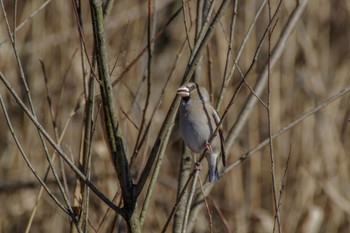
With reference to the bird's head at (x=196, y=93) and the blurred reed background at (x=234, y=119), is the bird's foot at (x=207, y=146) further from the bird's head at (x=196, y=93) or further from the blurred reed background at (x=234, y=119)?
the blurred reed background at (x=234, y=119)

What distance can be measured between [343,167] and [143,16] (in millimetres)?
1564

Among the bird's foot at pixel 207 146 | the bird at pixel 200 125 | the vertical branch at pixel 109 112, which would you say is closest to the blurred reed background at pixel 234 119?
the bird at pixel 200 125

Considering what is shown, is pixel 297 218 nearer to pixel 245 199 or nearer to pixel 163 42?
pixel 245 199

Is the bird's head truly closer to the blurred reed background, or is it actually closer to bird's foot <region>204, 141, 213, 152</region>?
bird's foot <region>204, 141, 213, 152</region>

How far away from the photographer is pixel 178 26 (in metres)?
5.24

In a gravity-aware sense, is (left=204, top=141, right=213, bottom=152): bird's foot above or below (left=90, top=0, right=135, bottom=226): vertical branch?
below

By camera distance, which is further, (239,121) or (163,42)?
(163,42)

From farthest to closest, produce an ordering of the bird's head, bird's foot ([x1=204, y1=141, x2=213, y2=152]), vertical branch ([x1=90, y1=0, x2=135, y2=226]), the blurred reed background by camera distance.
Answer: the blurred reed background < the bird's head < bird's foot ([x1=204, y1=141, x2=213, y2=152]) < vertical branch ([x1=90, y1=0, x2=135, y2=226])

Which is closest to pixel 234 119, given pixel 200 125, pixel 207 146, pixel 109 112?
pixel 200 125

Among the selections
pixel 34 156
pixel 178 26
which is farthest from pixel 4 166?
Result: pixel 178 26

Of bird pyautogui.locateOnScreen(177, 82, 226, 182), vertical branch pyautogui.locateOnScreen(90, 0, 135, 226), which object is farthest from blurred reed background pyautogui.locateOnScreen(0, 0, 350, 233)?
vertical branch pyautogui.locateOnScreen(90, 0, 135, 226)

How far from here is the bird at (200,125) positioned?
7.93ft

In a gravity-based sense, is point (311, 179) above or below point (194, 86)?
below

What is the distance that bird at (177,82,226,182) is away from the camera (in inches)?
95.1
